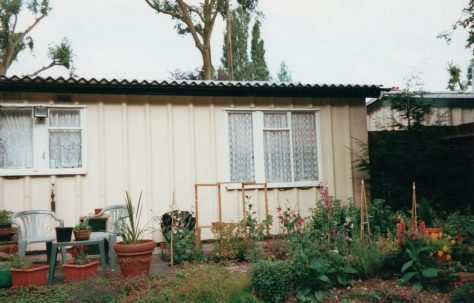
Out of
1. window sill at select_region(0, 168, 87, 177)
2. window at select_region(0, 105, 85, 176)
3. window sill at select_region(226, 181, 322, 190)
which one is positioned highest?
window at select_region(0, 105, 85, 176)

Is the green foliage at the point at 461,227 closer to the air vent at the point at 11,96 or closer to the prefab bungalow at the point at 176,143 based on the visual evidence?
the prefab bungalow at the point at 176,143

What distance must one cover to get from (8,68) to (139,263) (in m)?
19.0

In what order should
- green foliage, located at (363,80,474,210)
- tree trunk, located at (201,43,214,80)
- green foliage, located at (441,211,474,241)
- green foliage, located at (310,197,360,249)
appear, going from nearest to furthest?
green foliage, located at (310,197,360,249)
green foliage, located at (441,211,474,241)
green foliage, located at (363,80,474,210)
tree trunk, located at (201,43,214,80)

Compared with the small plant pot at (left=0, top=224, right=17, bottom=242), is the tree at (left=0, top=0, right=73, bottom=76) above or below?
above

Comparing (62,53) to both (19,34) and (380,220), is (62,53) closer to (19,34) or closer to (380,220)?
(19,34)

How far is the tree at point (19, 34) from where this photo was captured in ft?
67.6

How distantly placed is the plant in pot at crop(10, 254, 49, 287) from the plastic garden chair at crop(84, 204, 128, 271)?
0.77m

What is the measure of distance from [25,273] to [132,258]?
1223 millimetres

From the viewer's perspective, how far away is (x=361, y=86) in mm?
8047

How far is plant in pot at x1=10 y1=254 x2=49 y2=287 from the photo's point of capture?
4996 millimetres

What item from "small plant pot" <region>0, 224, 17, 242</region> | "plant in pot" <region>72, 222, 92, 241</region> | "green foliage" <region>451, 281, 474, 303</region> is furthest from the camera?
"small plant pot" <region>0, 224, 17, 242</region>

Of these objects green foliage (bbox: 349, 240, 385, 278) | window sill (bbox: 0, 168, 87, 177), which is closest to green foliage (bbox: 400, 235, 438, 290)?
green foliage (bbox: 349, 240, 385, 278)

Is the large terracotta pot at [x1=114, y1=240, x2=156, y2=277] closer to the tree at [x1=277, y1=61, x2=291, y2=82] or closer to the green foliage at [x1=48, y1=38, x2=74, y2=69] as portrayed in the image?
the green foliage at [x1=48, y1=38, x2=74, y2=69]

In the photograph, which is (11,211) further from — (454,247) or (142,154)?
(454,247)
